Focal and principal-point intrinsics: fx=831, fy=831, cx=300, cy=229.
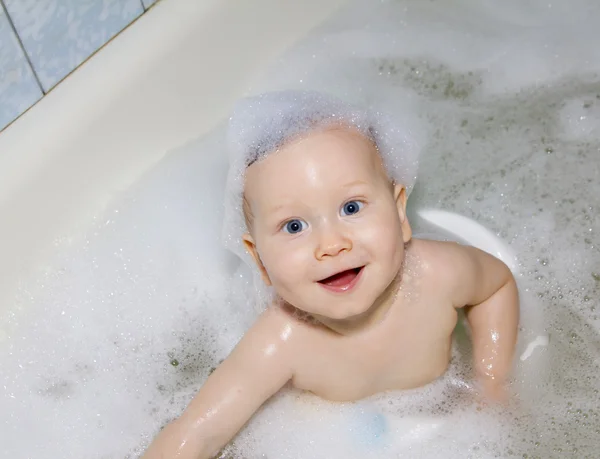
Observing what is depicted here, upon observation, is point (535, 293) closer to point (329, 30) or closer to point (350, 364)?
point (350, 364)

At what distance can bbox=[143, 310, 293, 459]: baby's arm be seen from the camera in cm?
108

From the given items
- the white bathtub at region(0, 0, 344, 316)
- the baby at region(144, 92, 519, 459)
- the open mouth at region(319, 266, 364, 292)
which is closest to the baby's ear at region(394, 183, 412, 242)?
the baby at region(144, 92, 519, 459)

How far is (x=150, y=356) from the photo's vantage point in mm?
1308

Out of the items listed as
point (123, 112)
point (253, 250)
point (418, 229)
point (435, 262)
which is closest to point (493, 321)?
point (435, 262)

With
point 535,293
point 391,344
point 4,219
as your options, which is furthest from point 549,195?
point 4,219

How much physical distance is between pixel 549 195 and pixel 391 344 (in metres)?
0.49

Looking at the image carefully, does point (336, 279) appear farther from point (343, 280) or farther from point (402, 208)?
point (402, 208)

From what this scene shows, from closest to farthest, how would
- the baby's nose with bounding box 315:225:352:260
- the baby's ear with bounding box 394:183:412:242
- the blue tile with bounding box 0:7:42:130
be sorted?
1. the baby's nose with bounding box 315:225:352:260
2. the baby's ear with bounding box 394:183:412:242
3. the blue tile with bounding box 0:7:42:130

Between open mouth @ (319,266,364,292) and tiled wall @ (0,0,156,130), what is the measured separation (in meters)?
0.56

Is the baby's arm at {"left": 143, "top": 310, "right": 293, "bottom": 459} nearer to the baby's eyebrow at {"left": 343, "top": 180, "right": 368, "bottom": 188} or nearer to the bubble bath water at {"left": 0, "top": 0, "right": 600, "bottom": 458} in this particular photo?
the bubble bath water at {"left": 0, "top": 0, "right": 600, "bottom": 458}

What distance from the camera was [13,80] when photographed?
119cm

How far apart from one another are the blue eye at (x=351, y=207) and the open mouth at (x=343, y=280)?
0.21ft

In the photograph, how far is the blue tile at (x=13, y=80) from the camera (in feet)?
3.77

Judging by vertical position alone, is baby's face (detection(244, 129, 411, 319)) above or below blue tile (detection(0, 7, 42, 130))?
below
